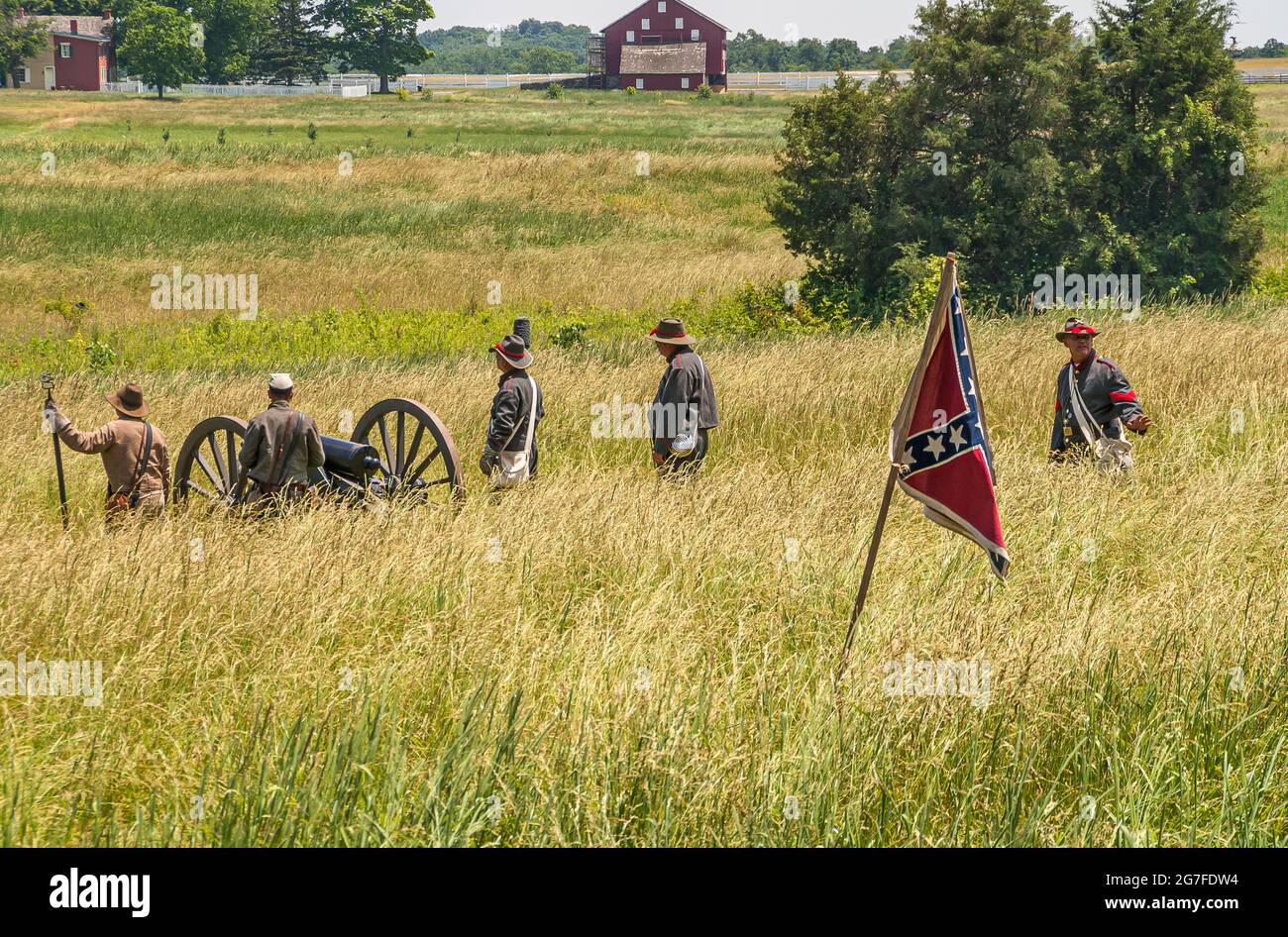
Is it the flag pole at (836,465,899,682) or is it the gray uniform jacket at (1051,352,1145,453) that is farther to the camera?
the gray uniform jacket at (1051,352,1145,453)

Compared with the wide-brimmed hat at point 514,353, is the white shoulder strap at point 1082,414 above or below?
below

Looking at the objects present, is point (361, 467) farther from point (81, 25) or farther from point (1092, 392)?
point (81, 25)

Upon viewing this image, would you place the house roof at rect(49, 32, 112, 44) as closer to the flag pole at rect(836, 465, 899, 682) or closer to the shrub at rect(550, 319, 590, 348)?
the shrub at rect(550, 319, 590, 348)

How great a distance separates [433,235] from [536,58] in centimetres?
12070

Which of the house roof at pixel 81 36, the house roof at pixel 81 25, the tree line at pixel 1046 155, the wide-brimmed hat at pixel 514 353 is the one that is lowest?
the wide-brimmed hat at pixel 514 353

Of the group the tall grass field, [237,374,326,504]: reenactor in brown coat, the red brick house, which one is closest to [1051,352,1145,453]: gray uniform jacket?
the tall grass field

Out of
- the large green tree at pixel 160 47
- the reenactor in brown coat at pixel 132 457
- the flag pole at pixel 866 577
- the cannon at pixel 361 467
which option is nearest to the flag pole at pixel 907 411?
the flag pole at pixel 866 577

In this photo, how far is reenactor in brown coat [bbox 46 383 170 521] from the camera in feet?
25.0

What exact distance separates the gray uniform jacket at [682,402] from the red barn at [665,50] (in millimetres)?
84776

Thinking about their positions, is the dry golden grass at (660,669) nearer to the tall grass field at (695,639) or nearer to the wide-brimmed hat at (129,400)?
the tall grass field at (695,639)

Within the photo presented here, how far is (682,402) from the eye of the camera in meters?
8.55

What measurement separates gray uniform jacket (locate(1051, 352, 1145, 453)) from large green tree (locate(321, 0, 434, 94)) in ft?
304

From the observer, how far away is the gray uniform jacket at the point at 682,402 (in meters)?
8.53

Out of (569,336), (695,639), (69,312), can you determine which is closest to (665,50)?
(69,312)
